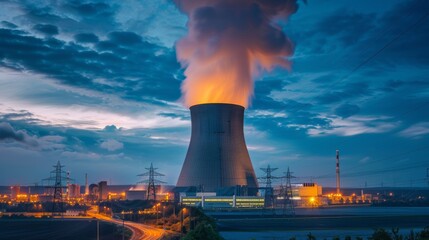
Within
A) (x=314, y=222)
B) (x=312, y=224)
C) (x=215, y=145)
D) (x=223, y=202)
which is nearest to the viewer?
(x=312, y=224)

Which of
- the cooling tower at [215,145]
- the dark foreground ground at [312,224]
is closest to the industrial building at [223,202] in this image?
the cooling tower at [215,145]

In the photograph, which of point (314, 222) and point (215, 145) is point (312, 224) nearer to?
point (314, 222)

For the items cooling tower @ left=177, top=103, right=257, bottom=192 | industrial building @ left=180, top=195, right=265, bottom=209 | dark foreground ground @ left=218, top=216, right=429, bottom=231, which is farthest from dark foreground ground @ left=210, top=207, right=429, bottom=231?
industrial building @ left=180, top=195, right=265, bottom=209

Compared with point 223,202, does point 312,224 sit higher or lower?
lower

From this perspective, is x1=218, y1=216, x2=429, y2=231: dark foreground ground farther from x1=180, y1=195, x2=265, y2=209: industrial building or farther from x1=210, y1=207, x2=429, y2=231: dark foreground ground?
x1=180, y1=195, x2=265, y2=209: industrial building

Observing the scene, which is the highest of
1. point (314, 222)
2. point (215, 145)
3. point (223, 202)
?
point (215, 145)

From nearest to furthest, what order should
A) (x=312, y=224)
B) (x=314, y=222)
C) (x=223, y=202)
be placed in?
(x=312, y=224)
(x=314, y=222)
(x=223, y=202)

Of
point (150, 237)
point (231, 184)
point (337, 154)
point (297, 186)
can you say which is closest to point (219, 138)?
point (231, 184)

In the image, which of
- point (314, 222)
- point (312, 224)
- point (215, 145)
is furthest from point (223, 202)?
point (312, 224)
